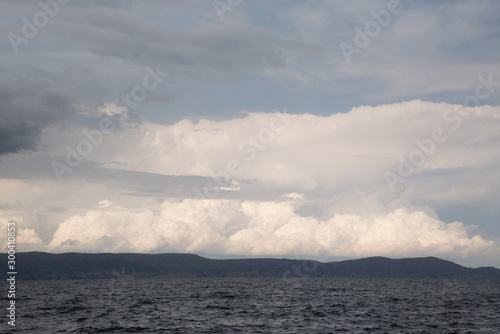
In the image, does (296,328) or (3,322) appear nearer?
(296,328)

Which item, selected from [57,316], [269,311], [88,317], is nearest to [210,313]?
[269,311]

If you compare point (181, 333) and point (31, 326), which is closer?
point (181, 333)

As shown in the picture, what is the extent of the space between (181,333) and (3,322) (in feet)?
81.9

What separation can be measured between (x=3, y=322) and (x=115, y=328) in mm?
16304

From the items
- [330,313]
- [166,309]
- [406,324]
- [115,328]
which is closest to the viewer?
[115,328]

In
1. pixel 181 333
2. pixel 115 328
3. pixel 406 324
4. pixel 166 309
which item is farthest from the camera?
pixel 166 309

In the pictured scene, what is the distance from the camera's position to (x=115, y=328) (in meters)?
51.7

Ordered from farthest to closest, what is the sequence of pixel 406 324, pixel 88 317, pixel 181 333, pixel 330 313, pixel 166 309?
pixel 166 309 < pixel 330 313 < pixel 88 317 < pixel 406 324 < pixel 181 333

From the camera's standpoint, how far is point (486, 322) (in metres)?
56.8

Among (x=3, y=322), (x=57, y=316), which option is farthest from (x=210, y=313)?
(x=3, y=322)

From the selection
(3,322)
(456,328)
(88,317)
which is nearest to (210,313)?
(88,317)

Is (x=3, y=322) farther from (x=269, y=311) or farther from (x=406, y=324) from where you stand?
(x=406, y=324)

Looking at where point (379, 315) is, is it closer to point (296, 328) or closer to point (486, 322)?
point (486, 322)

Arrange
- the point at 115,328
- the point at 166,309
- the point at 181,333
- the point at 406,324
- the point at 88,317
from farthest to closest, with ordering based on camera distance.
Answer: the point at 166,309
the point at 88,317
the point at 406,324
the point at 115,328
the point at 181,333
